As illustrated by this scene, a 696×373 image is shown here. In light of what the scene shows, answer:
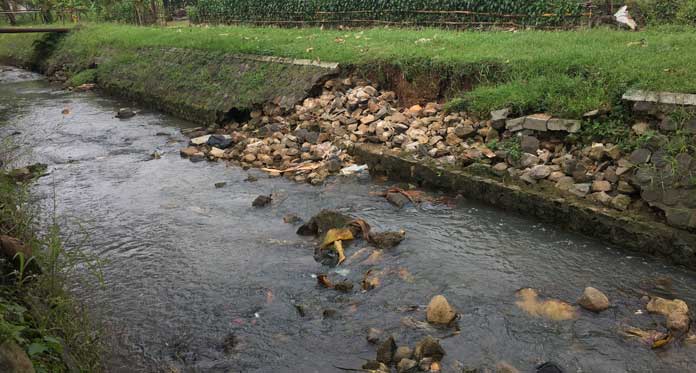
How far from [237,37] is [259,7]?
242 inches

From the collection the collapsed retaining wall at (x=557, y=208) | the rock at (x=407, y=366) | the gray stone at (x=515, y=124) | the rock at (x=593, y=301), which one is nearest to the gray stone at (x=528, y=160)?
the collapsed retaining wall at (x=557, y=208)

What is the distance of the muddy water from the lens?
4.95 metres

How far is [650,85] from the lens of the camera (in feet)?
24.3

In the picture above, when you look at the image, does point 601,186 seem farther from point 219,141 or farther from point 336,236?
point 219,141

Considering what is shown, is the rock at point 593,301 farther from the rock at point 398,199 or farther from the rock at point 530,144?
the rock at point 398,199

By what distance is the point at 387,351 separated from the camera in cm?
477

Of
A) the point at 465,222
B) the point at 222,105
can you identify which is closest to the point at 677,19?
the point at 465,222

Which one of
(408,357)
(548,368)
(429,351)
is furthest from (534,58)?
(408,357)

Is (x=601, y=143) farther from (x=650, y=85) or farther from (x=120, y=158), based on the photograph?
(x=120, y=158)

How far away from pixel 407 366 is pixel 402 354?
0.15 metres

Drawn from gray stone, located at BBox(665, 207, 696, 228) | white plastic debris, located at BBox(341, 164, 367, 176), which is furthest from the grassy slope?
white plastic debris, located at BBox(341, 164, 367, 176)

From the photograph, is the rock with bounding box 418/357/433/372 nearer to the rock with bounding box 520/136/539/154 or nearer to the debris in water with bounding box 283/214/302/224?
the debris in water with bounding box 283/214/302/224

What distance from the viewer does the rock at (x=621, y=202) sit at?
6.77 metres

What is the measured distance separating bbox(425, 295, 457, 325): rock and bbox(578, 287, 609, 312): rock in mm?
1259
